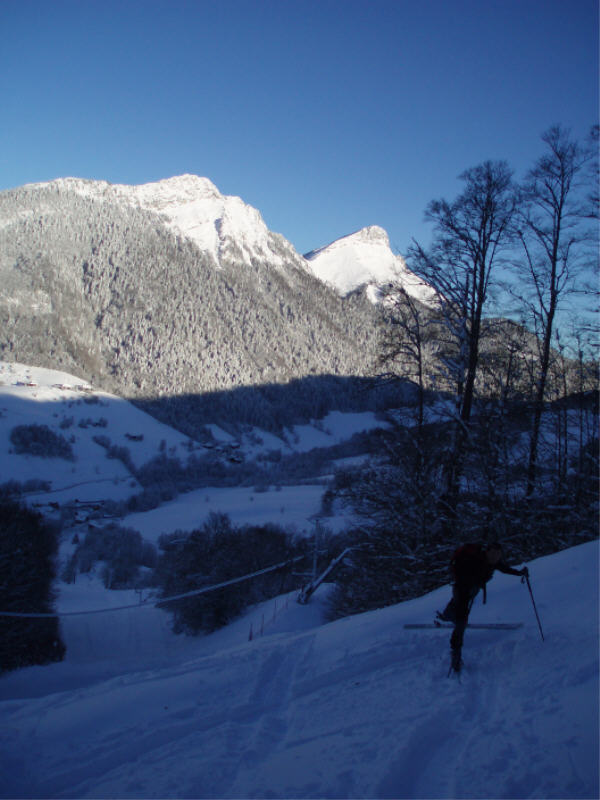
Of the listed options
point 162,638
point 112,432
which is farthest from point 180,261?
point 162,638

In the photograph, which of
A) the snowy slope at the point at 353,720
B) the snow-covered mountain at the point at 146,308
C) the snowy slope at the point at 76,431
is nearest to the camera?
the snowy slope at the point at 353,720

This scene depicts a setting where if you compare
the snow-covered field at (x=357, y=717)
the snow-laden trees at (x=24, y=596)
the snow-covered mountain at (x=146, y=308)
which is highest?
the snow-covered mountain at (x=146, y=308)

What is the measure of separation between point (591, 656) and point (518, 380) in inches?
243

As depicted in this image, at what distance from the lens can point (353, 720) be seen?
446 cm

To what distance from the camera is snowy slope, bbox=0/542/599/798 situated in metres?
3.54

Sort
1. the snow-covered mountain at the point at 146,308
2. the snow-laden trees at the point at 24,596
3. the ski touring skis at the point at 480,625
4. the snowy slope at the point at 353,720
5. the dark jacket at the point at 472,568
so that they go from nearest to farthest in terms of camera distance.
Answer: the snowy slope at the point at 353,720
the dark jacket at the point at 472,568
the ski touring skis at the point at 480,625
the snow-laden trees at the point at 24,596
the snow-covered mountain at the point at 146,308

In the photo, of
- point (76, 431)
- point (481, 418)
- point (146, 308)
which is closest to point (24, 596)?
point (481, 418)

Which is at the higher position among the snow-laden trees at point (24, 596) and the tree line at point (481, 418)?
the tree line at point (481, 418)

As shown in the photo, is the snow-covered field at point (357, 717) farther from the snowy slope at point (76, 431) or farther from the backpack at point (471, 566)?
the snowy slope at point (76, 431)

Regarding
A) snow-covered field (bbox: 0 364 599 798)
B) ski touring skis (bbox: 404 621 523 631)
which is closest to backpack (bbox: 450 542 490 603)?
snow-covered field (bbox: 0 364 599 798)

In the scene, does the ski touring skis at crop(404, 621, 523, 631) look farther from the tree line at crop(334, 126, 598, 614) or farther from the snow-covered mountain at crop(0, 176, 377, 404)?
the snow-covered mountain at crop(0, 176, 377, 404)

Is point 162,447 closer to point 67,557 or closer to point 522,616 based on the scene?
point 67,557

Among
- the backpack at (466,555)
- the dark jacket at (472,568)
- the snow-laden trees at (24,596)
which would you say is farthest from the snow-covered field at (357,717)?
the snow-laden trees at (24,596)

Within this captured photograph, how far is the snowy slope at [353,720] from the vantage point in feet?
11.6
